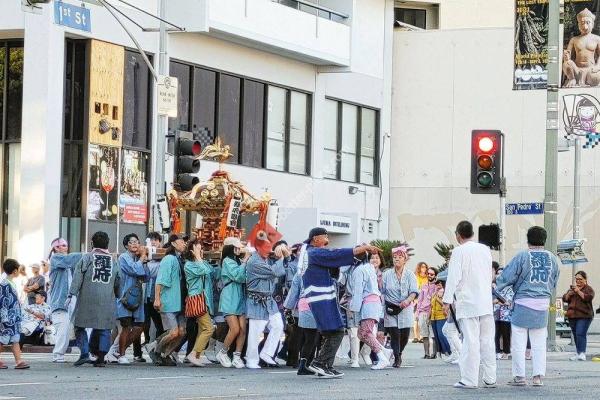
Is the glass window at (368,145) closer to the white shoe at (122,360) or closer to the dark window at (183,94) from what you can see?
the dark window at (183,94)

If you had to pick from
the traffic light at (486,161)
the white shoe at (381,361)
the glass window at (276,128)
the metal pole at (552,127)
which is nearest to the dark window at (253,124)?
the glass window at (276,128)

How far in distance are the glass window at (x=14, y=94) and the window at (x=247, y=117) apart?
4417mm

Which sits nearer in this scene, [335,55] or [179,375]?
[179,375]

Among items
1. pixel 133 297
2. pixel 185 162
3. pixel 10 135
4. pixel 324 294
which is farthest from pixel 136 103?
pixel 324 294

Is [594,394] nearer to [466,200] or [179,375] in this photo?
[179,375]

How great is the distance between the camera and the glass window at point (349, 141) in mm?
46219

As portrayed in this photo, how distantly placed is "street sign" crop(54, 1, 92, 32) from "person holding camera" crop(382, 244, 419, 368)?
7.09m

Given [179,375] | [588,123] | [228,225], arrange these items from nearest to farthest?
[179,375] < [228,225] < [588,123]

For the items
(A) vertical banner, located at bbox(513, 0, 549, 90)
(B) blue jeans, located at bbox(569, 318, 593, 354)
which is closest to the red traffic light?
(A) vertical banner, located at bbox(513, 0, 549, 90)

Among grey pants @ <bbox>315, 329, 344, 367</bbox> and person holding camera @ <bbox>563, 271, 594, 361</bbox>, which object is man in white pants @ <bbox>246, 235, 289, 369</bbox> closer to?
grey pants @ <bbox>315, 329, 344, 367</bbox>

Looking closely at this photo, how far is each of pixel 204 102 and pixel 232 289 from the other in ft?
57.3

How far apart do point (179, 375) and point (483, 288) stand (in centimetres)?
411

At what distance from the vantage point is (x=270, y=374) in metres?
20.4

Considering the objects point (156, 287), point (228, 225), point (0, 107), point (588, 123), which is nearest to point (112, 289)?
point (156, 287)
